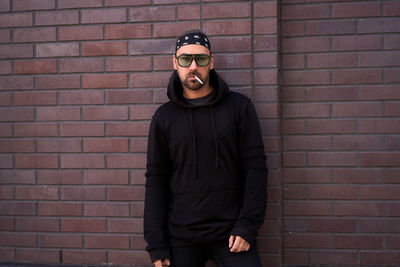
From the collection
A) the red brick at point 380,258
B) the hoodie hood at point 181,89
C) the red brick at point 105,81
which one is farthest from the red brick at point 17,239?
the red brick at point 380,258

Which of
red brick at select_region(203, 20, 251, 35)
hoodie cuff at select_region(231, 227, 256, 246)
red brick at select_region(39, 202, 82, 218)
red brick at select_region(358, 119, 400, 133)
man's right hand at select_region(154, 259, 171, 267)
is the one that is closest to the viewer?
hoodie cuff at select_region(231, 227, 256, 246)

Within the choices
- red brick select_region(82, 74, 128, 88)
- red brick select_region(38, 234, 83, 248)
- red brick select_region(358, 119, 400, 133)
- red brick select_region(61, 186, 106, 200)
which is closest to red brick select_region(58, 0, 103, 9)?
red brick select_region(82, 74, 128, 88)

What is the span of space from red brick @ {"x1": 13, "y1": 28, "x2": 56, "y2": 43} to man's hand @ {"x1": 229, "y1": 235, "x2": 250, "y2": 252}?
6.63 feet

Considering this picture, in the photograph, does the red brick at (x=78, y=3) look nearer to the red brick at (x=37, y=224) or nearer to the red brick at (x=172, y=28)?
the red brick at (x=172, y=28)

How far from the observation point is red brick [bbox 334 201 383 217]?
275cm

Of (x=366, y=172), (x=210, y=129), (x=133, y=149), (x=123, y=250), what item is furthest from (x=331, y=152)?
(x=123, y=250)

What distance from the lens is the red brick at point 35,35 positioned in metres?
2.84

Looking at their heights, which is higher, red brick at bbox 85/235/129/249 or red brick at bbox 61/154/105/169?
red brick at bbox 61/154/105/169

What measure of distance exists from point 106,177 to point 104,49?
0.98m

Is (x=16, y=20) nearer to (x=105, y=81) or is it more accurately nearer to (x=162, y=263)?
(x=105, y=81)

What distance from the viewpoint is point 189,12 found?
2.68 m

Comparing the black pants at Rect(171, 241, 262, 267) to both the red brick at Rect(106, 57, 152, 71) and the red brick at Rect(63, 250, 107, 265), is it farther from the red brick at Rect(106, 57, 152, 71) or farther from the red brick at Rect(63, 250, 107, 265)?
the red brick at Rect(106, 57, 152, 71)

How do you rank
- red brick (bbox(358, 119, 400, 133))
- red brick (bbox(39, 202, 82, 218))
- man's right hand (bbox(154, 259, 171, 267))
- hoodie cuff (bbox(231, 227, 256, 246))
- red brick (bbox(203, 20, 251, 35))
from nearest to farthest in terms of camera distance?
hoodie cuff (bbox(231, 227, 256, 246)) → man's right hand (bbox(154, 259, 171, 267)) → red brick (bbox(203, 20, 251, 35)) → red brick (bbox(358, 119, 400, 133)) → red brick (bbox(39, 202, 82, 218))

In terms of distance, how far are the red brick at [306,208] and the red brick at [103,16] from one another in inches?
75.3
